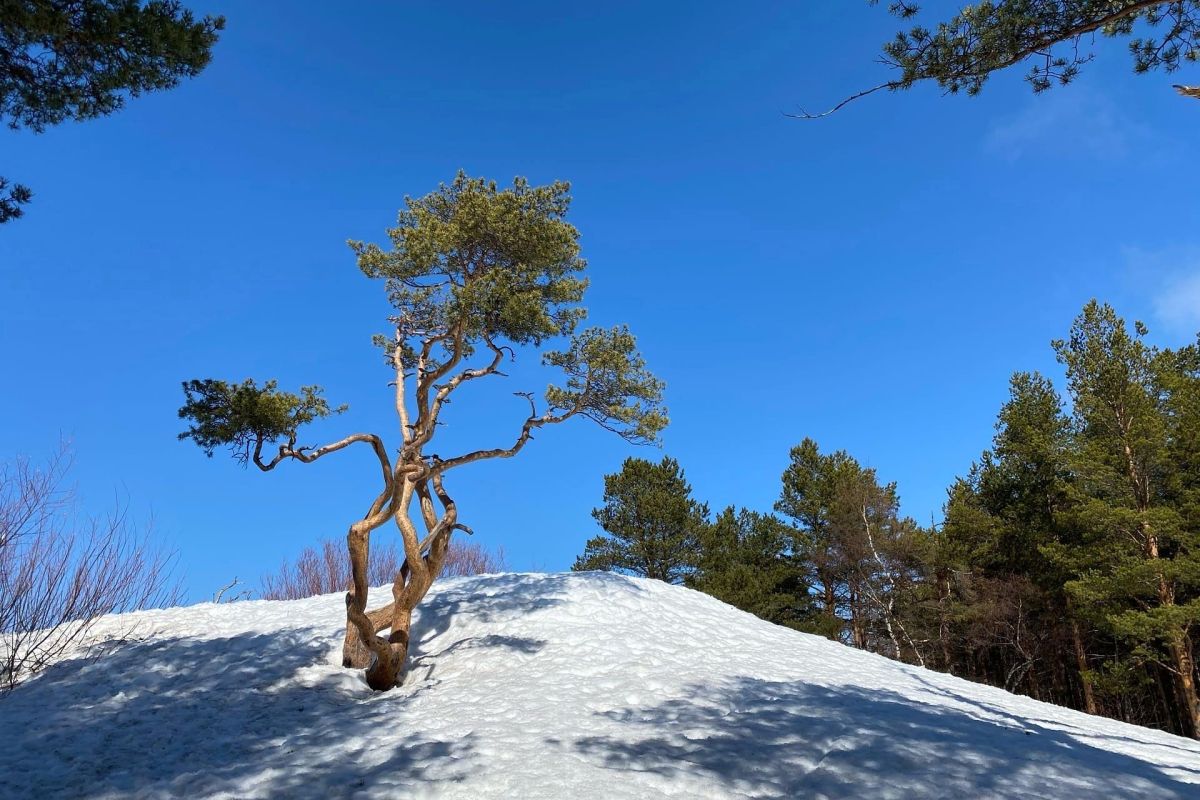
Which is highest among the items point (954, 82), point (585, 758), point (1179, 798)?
point (954, 82)

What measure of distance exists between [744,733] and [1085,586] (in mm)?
15350

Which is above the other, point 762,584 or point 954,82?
point 954,82

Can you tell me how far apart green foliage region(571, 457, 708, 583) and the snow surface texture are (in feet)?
40.6

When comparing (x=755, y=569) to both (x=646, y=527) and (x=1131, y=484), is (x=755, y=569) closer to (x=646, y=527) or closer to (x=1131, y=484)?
(x=646, y=527)

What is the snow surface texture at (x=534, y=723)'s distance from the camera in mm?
4590

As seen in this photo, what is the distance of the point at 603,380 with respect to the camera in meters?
9.33

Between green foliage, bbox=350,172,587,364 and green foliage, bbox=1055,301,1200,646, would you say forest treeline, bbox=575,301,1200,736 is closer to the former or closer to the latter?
green foliage, bbox=1055,301,1200,646

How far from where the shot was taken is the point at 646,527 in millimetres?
23078

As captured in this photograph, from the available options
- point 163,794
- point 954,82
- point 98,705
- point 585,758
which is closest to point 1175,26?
point 954,82

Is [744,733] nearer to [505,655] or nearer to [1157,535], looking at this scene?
[505,655]

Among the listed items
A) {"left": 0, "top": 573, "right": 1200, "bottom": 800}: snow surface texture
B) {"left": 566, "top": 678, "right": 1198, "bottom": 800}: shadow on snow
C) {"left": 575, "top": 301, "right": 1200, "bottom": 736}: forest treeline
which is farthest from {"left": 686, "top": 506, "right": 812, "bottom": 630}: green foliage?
{"left": 566, "top": 678, "right": 1198, "bottom": 800}: shadow on snow

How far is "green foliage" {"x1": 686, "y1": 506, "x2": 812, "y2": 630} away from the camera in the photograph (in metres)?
22.1

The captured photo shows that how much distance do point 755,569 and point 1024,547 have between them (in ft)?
28.5

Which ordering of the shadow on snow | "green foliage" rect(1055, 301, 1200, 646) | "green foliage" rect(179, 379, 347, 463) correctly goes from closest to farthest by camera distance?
1. the shadow on snow
2. "green foliage" rect(179, 379, 347, 463)
3. "green foliage" rect(1055, 301, 1200, 646)
